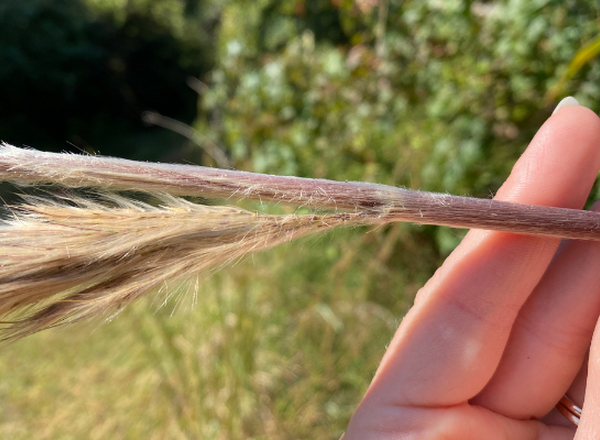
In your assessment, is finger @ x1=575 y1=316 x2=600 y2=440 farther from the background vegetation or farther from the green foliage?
the green foliage

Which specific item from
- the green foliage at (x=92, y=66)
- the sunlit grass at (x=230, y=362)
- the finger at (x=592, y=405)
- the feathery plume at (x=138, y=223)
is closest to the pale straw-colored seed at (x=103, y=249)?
the feathery plume at (x=138, y=223)

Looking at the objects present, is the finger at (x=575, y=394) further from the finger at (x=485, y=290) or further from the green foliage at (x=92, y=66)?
the green foliage at (x=92, y=66)

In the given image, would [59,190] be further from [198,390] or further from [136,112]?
[136,112]

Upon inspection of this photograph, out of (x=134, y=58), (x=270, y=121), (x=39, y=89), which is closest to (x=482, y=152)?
(x=270, y=121)

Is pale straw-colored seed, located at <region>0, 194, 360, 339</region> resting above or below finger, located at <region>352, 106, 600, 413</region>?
above

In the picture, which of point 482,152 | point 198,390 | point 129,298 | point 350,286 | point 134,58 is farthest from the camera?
point 134,58

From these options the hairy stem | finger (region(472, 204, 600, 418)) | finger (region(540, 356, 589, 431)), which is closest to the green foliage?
the hairy stem
